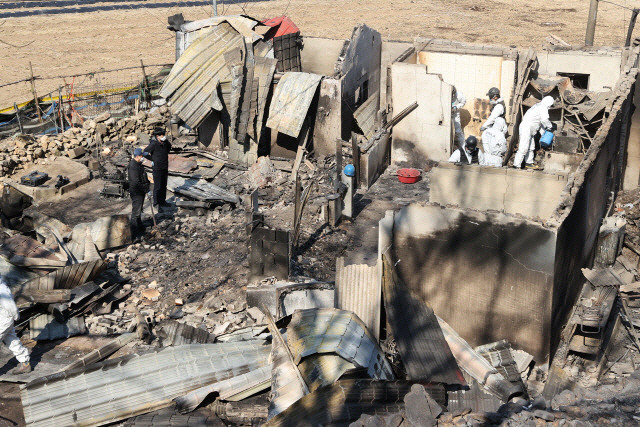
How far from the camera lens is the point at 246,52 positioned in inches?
663

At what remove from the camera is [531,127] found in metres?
14.3

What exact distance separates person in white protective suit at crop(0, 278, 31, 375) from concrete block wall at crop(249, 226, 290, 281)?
3.32m

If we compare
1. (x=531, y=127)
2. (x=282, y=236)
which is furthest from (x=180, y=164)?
(x=531, y=127)

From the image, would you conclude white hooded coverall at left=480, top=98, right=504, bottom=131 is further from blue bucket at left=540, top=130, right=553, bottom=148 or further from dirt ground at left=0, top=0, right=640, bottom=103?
dirt ground at left=0, top=0, right=640, bottom=103

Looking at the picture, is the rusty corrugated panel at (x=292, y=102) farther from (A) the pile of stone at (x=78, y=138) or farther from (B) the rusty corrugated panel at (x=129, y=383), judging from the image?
(B) the rusty corrugated panel at (x=129, y=383)

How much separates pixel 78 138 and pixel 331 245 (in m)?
7.64

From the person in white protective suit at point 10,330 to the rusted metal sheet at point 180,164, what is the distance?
23.4ft

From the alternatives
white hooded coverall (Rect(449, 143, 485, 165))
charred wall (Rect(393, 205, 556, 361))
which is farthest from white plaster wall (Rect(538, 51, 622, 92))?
charred wall (Rect(393, 205, 556, 361))

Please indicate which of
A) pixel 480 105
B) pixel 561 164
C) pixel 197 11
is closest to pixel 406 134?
pixel 480 105

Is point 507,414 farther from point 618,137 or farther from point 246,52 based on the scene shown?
point 246,52

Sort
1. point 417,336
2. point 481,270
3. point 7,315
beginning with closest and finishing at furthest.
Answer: point 7,315 < point 417,336 < point 481,270

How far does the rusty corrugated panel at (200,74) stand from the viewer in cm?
1664

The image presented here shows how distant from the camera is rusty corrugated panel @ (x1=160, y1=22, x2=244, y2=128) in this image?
54.6 ft

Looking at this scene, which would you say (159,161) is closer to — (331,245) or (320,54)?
(331,245)
